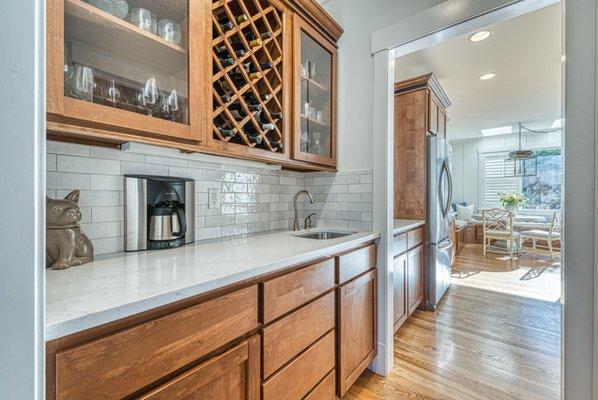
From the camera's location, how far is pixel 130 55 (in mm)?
1036

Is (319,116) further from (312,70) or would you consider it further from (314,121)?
(312,70)

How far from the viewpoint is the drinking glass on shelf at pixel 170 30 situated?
3.60 feet

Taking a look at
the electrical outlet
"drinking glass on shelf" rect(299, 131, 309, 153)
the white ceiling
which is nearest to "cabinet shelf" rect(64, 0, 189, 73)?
the electrical outlet

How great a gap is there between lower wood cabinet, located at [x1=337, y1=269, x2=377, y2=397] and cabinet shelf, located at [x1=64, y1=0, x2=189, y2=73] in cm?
133

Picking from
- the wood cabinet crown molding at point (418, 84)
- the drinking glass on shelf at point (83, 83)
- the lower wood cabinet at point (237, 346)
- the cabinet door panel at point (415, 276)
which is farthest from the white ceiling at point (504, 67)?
the drinking glass on shelf at point (83, 83)

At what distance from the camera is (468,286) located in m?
3.33

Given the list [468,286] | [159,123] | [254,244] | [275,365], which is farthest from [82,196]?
[468,286]

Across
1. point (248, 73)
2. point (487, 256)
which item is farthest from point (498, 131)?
point (248, 73)

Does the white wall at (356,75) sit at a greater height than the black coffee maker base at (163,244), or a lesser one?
greater

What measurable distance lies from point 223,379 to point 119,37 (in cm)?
125

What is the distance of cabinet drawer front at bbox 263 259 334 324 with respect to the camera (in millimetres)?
1005

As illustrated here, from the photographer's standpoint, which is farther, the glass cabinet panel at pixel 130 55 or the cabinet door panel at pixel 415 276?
the cabinet door panel at pixel 415 276

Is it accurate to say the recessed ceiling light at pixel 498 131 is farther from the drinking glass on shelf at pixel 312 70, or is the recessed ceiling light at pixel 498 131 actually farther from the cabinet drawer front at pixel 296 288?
the cabinet drawer front at pixel 296 288
